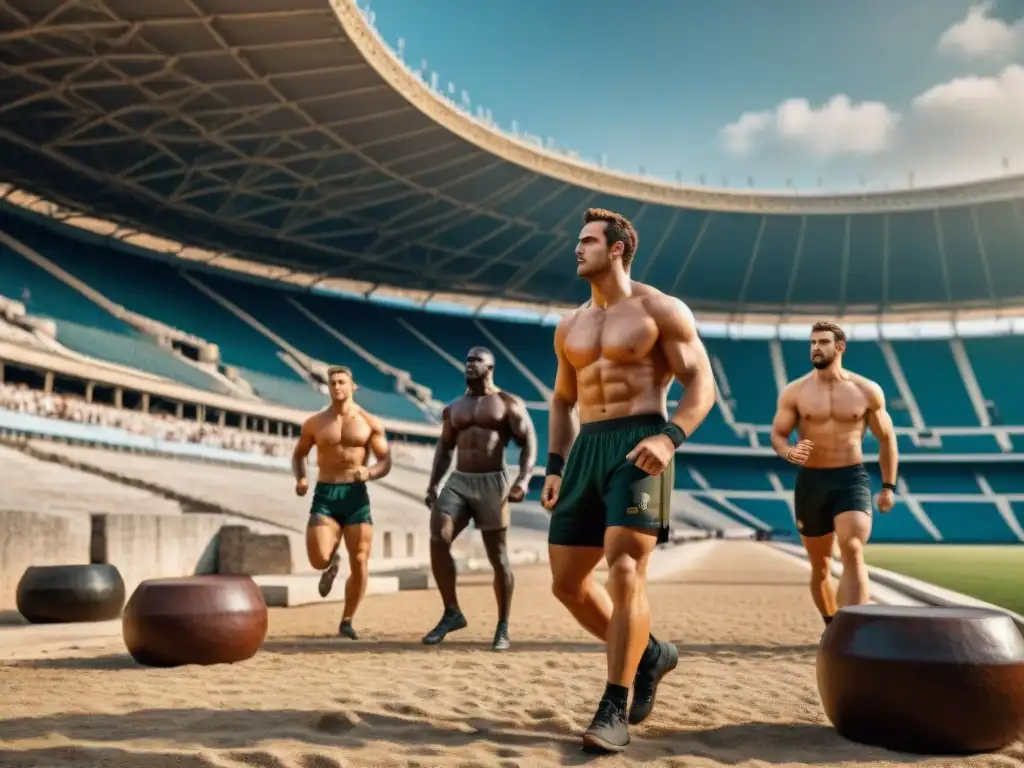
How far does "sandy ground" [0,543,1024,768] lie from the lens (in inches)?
149

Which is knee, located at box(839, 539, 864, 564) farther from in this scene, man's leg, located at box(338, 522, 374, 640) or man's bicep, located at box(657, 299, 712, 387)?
man's leg, located at box(338, 522, 374, 640)

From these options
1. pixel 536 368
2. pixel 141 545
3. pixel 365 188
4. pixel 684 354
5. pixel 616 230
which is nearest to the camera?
pixel 684 354

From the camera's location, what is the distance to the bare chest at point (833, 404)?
24.4 ft

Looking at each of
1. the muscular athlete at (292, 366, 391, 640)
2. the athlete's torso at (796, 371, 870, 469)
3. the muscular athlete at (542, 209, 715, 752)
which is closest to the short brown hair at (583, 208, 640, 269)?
the muscular athlete at (542, 209, 715, 752)

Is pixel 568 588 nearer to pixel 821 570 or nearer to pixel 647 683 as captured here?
pixel 647 683

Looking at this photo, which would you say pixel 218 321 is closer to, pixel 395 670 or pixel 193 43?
pixel 193 43

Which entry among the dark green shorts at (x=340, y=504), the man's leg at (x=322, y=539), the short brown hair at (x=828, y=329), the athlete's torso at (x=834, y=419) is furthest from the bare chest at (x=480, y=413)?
the short brown hair at (x=828, y=329)

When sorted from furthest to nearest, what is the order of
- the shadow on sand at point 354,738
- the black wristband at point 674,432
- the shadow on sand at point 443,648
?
1. the shadow on sand at point 443,648
2. the black wristband at point 674,432
3. the shadow on sand at point 354,738

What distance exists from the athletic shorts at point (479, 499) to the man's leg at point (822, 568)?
247 cm

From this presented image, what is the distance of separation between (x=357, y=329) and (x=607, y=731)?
146 ft

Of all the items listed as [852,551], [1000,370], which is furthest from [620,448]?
[1000,370]

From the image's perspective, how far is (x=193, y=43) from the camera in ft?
83.2

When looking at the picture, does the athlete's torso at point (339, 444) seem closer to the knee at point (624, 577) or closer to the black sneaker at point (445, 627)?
the black sneaker at point (445, 627)

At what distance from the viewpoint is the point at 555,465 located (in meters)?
4.89
